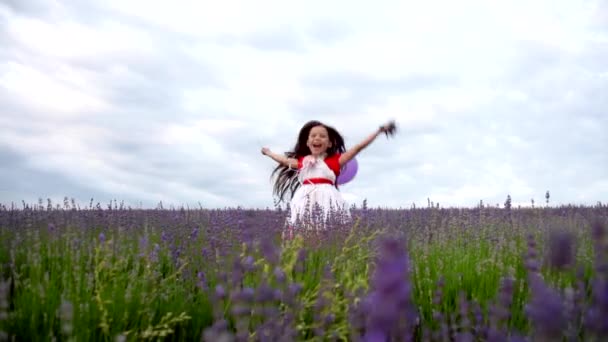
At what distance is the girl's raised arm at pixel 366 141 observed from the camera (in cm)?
636

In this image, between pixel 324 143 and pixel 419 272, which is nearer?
pixel 419 272

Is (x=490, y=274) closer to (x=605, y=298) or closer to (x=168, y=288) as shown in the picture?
(x=168, y=288)

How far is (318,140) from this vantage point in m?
6.76

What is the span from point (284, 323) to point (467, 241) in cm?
389

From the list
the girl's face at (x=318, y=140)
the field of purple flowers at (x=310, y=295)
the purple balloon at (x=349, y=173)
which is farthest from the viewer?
the purple balloon at (x=349, y=173)

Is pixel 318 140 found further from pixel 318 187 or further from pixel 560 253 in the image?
pixel 560 253

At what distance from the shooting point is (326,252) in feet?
14.9

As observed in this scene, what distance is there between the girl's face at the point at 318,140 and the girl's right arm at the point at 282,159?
254mm

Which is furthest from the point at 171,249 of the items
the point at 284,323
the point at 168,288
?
the point at 284,323

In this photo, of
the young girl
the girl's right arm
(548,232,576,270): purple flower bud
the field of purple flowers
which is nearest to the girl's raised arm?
the young girl

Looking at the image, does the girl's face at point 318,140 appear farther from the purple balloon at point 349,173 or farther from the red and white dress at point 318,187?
the purple balloon at point 349,173

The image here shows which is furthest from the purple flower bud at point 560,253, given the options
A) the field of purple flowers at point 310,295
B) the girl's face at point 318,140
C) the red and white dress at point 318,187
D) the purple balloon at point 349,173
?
the purple balloon at point 349,173

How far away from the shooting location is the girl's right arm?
688 centimetres

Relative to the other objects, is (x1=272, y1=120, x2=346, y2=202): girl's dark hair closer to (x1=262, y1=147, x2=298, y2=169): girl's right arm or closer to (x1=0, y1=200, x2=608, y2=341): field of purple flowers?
(x1=262, y1=147, x2=298, y2=169): girl's right arm
